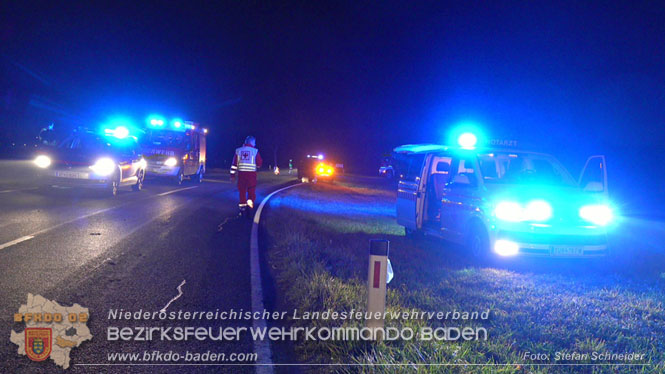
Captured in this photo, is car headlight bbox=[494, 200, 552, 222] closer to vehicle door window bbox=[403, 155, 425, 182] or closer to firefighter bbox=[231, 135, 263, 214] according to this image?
vehicle door window bbox=[403, 155, 425, 182]

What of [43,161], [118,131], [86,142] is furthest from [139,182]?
[43,161]

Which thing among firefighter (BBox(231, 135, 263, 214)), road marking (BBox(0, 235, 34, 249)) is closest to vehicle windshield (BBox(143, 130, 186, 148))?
firefighter (BBox(231, 135, 263, 214))

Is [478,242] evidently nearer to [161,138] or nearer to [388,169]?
[161,138]

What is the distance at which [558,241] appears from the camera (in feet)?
23.9

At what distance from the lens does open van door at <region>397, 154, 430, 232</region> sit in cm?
973

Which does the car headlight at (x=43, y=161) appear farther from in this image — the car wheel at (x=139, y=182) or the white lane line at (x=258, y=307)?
the white lane line at (x=258, y=307)

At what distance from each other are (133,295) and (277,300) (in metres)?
1.55

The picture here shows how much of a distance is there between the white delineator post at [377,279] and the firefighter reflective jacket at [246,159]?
28.1ft

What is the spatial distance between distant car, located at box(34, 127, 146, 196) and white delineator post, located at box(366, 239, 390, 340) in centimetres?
1318

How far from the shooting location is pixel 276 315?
16.6ft

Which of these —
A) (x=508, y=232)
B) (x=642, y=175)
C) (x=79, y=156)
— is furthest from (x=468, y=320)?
(x=642, y=175)

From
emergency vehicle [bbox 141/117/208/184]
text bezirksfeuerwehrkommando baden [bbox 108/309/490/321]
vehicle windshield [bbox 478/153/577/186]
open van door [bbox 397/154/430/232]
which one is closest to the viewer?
text bezirksfeuerwehrkommando baden [bbox 108/309/490/321]

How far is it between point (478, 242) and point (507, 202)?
3.10 feet

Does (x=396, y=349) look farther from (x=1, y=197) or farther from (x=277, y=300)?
(x=1, y=197)
